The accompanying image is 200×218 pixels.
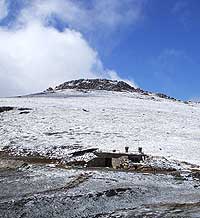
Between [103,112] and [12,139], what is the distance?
47.5 ft

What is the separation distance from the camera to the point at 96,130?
29.0 meters

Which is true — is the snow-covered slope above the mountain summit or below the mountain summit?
below

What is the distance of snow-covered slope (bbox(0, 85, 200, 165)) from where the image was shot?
23094 mm

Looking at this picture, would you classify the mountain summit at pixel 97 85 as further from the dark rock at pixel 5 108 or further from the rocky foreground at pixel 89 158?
the dark rock at pixel 5 108

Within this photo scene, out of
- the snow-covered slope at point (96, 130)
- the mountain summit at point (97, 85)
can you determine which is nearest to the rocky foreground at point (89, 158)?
the snow-covered slope at point (96, 130)

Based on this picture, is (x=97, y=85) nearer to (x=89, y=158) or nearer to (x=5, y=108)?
(x=5, y=108)

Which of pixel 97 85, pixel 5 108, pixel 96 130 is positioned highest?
pixel 97 85

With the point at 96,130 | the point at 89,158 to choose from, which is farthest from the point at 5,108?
the point at 89,158

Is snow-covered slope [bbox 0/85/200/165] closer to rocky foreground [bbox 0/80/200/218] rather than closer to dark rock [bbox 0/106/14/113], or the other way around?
rocky foreground [bbox 0/80/200/218]

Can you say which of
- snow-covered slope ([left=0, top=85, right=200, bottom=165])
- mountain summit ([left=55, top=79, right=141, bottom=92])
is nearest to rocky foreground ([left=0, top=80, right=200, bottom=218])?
snow-covered slope ([left=0, top=85, right=200, bottom=165])

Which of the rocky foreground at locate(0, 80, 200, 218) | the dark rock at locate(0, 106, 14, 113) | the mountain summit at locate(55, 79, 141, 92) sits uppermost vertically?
the mountain summit at locate(55, 79, 141, 92)

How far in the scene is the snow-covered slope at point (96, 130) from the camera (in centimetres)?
2309

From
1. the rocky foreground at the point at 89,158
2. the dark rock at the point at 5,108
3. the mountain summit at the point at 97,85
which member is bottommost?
the rocky foreground at the point at 89,158

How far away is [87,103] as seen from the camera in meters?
45.7
